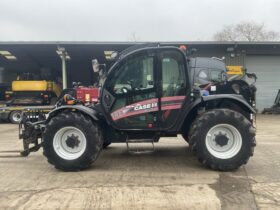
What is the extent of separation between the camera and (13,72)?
28938 millimetres

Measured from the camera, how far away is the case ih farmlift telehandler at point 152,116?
6.56m

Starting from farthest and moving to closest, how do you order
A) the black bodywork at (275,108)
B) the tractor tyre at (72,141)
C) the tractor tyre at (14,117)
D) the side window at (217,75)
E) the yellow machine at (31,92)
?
the black bodywork at (275,108) < the yellow machine at (31,92) < the tractor tyre at (14,117) < the side window at (217,75) < the tractor tyre at (72,141)

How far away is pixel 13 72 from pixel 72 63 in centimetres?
464

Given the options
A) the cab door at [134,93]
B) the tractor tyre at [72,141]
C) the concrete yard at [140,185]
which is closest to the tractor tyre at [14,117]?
the concrete yard at [140,185]

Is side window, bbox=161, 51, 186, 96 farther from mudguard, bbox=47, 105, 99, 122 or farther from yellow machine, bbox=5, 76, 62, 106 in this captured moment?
yellow machine, bbox=5, 76, 62, 106

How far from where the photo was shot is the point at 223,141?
662cm

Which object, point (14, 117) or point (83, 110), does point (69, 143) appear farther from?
point (14, 117)

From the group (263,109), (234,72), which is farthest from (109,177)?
(263,109)

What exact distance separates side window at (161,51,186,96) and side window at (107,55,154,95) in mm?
237

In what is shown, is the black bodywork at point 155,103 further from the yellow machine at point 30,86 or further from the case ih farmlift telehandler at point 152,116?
the yellow machine at point 30,86

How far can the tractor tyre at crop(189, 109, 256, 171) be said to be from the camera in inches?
257

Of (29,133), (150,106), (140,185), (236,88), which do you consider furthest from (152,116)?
(29,133)

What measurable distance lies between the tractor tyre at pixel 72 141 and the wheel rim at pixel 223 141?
198 centimetres

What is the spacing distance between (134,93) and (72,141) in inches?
56.3
